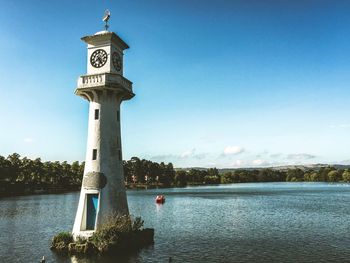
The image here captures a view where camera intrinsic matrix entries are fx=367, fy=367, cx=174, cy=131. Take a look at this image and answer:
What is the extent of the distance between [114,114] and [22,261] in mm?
15239

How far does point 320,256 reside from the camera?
111 ft

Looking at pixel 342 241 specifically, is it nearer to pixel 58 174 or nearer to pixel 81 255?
pixel 81 255

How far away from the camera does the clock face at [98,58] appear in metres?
34.6

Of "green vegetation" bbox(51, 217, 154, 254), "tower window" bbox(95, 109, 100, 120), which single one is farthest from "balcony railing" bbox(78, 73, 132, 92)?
"green vegetation" bbox(51, 217, 154, 254)

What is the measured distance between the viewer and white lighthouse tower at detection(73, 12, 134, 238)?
33625 mm

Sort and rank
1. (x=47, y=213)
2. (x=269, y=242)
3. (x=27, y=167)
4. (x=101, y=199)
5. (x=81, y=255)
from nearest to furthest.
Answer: (x=81, y=255) < (x=101, y=199) < (x=269, y=242) < (x=47, y=213) < (x=27, y=167)

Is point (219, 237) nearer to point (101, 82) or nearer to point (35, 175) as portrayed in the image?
point (101, 82)

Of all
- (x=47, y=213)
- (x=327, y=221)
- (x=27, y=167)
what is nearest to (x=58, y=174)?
(x=27, y=167)

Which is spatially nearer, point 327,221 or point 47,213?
point 327,221

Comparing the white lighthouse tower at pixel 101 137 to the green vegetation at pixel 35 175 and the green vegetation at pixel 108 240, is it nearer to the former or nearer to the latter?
the green vegetation at pixel 108 240

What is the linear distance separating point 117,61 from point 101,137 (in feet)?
24.9

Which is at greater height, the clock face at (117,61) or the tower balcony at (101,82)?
the clock face at (117,61)

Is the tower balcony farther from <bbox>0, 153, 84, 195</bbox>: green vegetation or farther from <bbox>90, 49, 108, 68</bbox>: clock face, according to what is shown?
<bbox>0, 153, 84, 195</bbox>: green vegetation

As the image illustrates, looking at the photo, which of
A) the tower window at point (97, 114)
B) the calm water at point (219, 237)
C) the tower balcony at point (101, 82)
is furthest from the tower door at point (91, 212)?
the tower balcony at point (101, 82)
